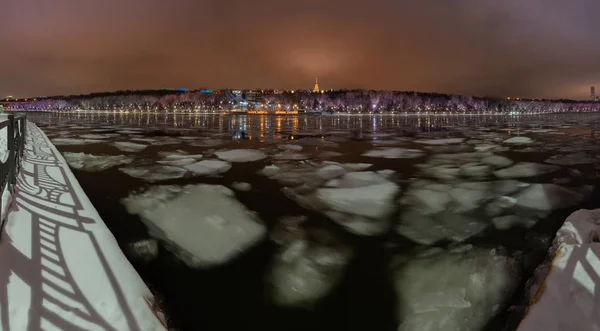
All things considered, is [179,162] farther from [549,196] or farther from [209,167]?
[549,196]

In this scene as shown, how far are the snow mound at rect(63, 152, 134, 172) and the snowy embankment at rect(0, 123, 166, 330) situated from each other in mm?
5543

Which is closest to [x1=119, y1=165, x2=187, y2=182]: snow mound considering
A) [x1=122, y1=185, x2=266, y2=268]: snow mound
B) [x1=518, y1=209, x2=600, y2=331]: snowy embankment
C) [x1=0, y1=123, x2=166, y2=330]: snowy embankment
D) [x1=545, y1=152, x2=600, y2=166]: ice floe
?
[x1=122, y1=185, x2=266, y2=268]: snow mound

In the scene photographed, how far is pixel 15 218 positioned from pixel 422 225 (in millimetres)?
6553

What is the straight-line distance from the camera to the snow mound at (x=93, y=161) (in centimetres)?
1203

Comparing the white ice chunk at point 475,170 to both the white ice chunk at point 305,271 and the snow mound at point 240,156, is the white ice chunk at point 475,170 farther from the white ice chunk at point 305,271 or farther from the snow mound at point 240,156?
the snow mound at point 240,156

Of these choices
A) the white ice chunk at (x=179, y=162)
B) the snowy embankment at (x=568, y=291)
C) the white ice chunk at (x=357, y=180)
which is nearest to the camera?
the snowy embankment at (x=568, y=291)

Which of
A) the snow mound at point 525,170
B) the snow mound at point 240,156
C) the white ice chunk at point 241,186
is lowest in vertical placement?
the white ice chunk at point 241,186

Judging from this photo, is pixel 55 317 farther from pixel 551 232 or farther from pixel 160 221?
pixel 551 232

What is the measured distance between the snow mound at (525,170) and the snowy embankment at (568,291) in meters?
6.30

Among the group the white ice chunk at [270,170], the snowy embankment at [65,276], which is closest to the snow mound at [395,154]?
the white ice chunk at [270,170]

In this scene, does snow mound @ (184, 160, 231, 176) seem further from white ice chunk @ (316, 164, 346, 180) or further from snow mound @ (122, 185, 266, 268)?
white ice chunk @ (316, 164, 346, 180)

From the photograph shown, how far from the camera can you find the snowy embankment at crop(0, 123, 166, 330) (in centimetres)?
362

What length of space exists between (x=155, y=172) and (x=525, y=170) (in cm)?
1136

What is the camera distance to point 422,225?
6.52 metres
